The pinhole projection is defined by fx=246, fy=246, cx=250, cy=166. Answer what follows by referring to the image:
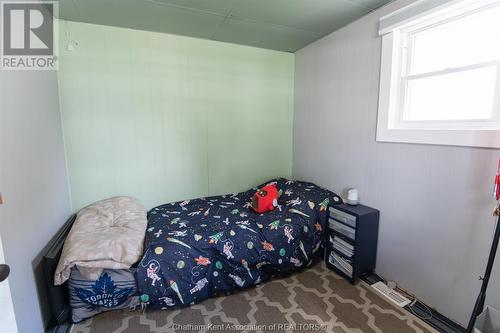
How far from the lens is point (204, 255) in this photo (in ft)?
6.20

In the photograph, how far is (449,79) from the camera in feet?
5.75

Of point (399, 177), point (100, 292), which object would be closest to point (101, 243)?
point (100, 292)

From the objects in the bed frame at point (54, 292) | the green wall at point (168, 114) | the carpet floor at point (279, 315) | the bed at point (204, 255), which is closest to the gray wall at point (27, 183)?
the bed frame at point (54, 292)

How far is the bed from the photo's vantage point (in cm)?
168

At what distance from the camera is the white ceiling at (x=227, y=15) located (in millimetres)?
1962

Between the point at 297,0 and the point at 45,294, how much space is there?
2793 mm

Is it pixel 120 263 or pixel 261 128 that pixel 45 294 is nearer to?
pixel 120 263

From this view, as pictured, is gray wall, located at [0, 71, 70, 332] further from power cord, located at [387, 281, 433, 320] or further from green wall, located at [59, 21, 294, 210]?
power cord, located at [387, 281, 433, 320]

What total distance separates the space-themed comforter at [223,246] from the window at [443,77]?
98cm

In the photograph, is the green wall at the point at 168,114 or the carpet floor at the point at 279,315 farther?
the green wall at the point at 168,114

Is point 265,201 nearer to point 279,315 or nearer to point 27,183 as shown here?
point 279,315

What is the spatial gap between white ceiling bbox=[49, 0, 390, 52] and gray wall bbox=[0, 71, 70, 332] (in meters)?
0.71

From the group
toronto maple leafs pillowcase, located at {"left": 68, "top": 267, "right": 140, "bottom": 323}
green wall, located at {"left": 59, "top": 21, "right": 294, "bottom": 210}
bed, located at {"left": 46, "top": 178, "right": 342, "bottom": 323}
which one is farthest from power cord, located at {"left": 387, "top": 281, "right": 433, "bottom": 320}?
toronto maple leafs pillowcase, located at {"left": 68, "top": 267, "right": 140, "bottom": 323}

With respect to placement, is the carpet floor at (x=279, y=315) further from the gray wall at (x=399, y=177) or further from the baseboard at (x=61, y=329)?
the gray wall at (x=399, y=177)
